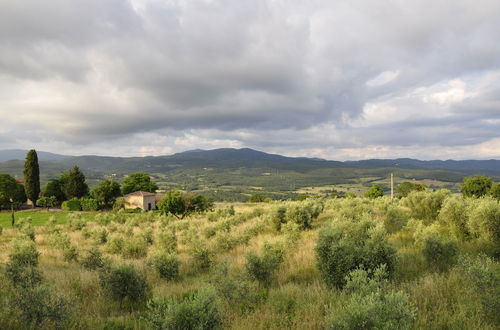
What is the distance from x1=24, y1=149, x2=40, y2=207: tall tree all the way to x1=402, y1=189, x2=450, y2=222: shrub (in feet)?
261

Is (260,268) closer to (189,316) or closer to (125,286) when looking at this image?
(125,286)

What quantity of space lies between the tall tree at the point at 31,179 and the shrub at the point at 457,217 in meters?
81.3

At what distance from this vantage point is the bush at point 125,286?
7934 mm

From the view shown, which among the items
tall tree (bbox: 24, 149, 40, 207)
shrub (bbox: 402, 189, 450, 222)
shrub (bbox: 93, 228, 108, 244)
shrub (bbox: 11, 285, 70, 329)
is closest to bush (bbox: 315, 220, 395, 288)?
shrub (bbox: 11, 285, 70, 329)

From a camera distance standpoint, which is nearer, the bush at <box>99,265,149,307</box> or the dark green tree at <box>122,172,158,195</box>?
the bush at <box>99,265,149,307</box>

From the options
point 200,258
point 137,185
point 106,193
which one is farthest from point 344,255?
point 137,185

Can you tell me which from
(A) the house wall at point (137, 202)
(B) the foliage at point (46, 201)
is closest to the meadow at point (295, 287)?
(A) the house wall at point (137, 202)

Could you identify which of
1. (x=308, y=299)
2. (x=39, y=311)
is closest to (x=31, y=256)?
(x=39, y=311)

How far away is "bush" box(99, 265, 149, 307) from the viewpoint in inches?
312

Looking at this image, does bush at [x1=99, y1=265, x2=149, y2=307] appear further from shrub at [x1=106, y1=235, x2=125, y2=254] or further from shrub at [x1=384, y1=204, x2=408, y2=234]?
shrub at [x1=384, y1=204, x2=408, y2=234]

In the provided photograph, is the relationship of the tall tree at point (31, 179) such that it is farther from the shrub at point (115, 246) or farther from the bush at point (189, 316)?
the bush at point (189, 316)

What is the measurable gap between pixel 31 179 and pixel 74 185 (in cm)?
976

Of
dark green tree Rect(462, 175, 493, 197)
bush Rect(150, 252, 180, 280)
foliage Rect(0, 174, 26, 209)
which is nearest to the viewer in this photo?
bush Rect(150, 252, 180, 280)

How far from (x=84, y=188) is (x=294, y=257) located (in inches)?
2833
